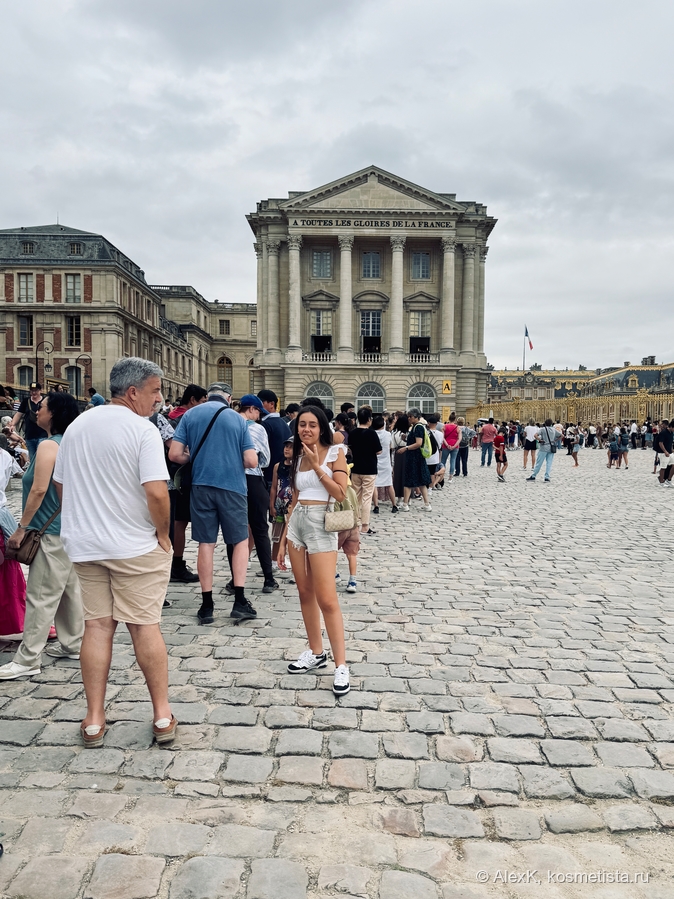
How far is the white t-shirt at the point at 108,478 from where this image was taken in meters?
3.22

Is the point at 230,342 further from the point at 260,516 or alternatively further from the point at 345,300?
the point at 260,516

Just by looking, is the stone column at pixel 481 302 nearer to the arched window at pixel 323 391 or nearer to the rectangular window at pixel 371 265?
the rectangular window at pixel 371 265

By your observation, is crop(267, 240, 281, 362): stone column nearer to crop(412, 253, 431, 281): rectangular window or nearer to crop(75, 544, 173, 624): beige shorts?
crop(412, 253, 431, 281): rectangular window

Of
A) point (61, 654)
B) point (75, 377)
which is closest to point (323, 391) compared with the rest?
point (75, 377)

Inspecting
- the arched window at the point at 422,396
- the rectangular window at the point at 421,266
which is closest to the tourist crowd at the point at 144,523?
the arched window at the point at 422,396

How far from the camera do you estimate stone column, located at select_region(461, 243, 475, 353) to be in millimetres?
46562

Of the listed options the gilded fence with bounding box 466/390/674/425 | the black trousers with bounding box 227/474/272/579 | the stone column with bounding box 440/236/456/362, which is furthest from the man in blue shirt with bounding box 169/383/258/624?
the stone column with bounding box 440/236/456/362

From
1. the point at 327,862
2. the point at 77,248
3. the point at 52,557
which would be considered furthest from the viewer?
the point at 77,248

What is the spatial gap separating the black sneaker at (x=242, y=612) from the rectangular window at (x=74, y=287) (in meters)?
49.5

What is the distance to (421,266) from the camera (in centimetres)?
4753

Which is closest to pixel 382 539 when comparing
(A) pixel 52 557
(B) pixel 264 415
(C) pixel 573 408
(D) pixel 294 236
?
(B) pixel 264 415

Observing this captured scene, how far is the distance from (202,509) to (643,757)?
359 cm

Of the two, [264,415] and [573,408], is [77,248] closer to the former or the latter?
[573,408]

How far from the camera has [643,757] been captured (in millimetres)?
3242
